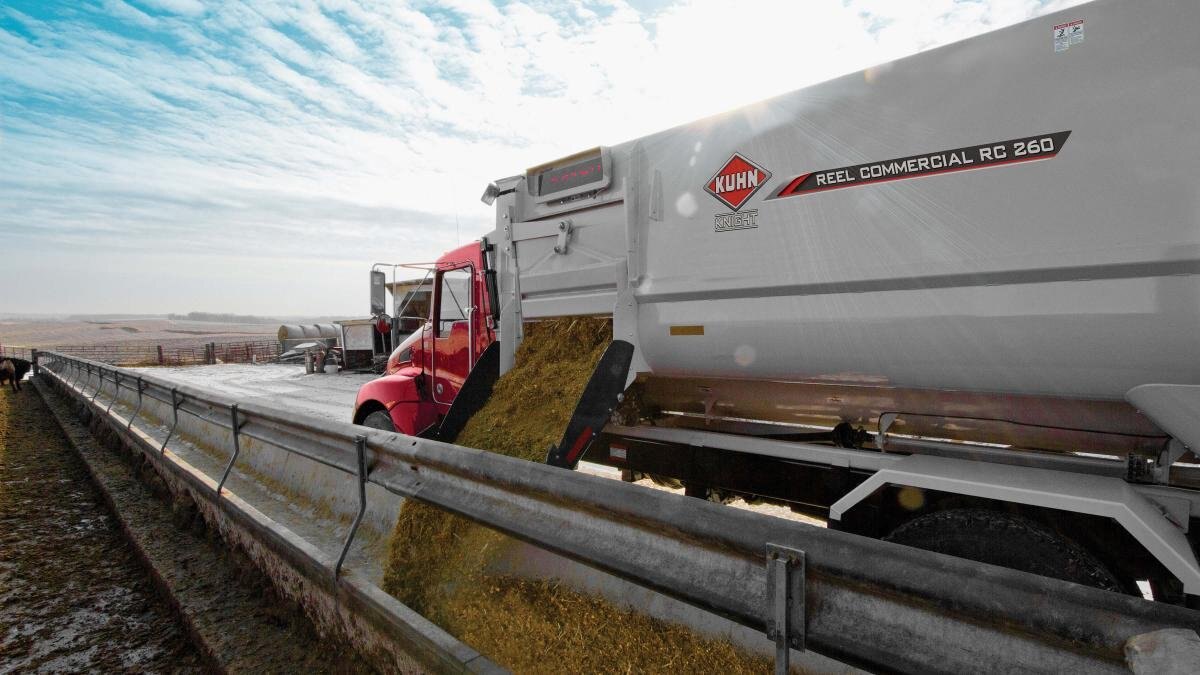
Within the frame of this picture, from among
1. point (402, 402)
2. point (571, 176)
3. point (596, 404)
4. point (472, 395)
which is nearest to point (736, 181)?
point (571, 176)

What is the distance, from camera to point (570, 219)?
176 inches

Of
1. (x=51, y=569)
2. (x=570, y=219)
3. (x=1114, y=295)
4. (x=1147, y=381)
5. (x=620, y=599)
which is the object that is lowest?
(x=51, y=569)

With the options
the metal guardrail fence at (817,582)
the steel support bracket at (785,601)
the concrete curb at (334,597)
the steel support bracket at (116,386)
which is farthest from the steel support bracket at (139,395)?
the steel support bracket at (785,601)

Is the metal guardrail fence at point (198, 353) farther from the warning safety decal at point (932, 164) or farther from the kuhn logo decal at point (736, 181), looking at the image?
the warning safety decal at point (932, 164)

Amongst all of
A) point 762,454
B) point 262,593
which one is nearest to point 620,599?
point 762,454

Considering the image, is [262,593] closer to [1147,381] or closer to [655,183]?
[655,183]

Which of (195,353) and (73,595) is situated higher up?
(73,595)

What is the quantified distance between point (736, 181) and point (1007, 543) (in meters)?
2.17

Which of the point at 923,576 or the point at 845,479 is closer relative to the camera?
the point at 923,576

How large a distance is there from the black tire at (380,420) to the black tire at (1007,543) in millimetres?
4847

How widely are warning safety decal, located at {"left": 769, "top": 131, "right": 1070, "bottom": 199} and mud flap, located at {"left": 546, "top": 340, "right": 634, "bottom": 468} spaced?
141 cm

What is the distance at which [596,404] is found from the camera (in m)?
3.88

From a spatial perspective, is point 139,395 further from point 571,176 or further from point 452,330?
point 571,176

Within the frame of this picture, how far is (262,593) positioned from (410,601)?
3.40 feet
